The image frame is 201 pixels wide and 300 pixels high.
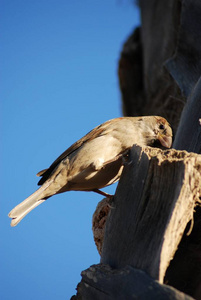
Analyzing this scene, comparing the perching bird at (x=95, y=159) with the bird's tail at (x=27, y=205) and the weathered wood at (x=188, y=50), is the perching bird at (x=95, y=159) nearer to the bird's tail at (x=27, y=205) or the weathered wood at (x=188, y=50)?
the bird's tail at (x=27, y=205)

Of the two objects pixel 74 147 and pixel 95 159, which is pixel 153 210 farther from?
pixel 74 147

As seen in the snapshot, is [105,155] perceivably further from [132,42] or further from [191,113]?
[132,42]

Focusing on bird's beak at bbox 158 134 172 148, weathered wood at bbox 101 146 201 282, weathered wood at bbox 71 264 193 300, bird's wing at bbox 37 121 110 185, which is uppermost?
bird's wing at bbox 37 121 110 185

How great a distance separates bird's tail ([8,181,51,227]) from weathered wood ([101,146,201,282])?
35.1 inches

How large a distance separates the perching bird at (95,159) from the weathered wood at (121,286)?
3.47 ft

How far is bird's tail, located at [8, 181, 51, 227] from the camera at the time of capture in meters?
A: 3.31

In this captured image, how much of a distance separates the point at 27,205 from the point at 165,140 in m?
1.44

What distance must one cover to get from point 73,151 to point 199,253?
163 centimetres

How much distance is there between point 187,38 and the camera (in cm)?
448

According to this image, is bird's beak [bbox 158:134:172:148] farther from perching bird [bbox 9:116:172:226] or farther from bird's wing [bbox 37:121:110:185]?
bird's wing [bbox 37:121:110:185]

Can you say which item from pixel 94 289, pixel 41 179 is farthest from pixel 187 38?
pixel 94 289

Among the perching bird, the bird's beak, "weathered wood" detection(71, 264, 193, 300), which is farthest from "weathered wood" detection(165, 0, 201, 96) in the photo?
"weathered wood" detection(71, 264, 193, 300)

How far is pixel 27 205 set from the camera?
3395 millimetres

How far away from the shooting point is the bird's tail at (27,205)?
10.8 feet
